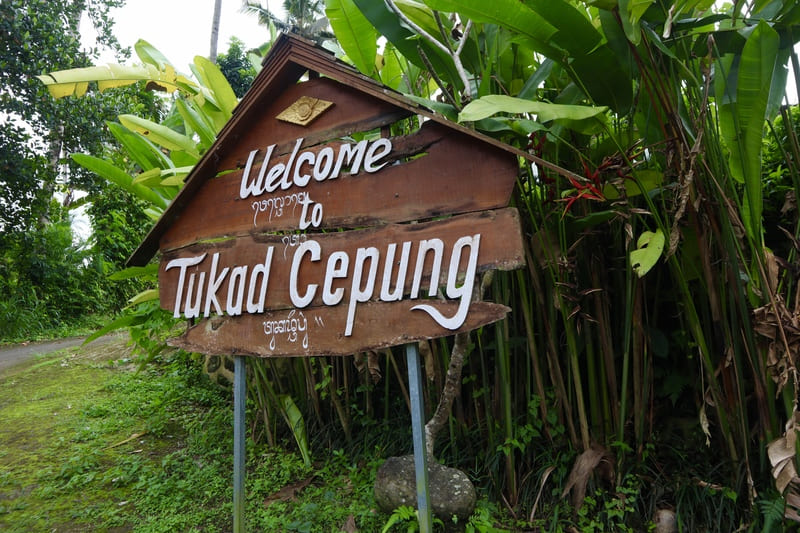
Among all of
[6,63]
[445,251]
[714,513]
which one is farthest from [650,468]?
[6,63]

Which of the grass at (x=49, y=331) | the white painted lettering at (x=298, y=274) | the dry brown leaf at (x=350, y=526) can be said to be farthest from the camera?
the grass at (x=49, y=331)

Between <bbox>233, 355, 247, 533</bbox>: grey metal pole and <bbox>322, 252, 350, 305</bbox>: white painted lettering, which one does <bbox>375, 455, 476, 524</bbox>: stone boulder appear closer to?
<bbox>233, 355, 247, 533</bbox>: grey metal pole

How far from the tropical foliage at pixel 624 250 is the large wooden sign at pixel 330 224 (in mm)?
205

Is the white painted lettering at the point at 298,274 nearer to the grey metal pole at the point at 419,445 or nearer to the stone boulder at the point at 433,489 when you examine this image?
the grey metal pole at the point at 419,445

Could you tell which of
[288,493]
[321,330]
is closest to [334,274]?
[321,330]

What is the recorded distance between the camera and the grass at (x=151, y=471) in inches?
85.2

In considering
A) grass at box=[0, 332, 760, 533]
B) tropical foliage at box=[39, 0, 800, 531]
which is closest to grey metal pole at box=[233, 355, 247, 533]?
grass at box=[0, 332, 760, 533]

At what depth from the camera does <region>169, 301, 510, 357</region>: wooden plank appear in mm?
1438

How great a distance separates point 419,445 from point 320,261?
0.69 metres

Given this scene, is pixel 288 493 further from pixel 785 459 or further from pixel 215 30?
pixel 215 30

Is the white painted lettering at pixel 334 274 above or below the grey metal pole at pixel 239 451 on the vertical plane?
above

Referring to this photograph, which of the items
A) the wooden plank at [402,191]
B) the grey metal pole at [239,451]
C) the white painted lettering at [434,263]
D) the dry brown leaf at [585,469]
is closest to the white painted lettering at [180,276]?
the wooden plank at [402,191]

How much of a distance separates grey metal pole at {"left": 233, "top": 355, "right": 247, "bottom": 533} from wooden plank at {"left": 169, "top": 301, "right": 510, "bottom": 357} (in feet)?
0.42

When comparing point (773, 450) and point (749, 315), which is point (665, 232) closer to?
point (749, 315)
